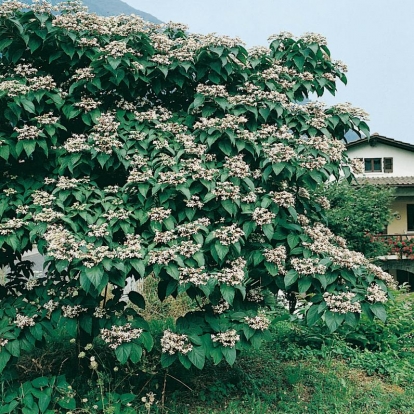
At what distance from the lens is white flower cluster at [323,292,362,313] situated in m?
3.48

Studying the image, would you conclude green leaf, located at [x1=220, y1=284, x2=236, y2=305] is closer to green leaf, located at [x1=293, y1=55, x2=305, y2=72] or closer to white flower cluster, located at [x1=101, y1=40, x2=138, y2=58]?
white flower cluster, located at [x1=101, y1=40, x2=138, y2=58]

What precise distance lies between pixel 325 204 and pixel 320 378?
6.03 feet

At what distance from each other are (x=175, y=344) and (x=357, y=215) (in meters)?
11.1

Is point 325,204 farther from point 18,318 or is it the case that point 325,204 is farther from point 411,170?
point 411,170

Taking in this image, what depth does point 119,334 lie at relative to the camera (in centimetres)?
356

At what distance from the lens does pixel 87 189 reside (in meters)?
3.94

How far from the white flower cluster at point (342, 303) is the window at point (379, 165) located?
19.0 metres

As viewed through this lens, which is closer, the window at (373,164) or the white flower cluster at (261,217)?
the white flower cluster at (261,217)

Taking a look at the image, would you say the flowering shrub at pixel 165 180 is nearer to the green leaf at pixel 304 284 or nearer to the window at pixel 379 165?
the green leaf at pixel 304 284

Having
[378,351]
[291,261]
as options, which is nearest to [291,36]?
[291,261]

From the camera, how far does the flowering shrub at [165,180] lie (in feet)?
11.7

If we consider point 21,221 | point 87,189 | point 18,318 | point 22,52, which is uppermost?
point 22,52

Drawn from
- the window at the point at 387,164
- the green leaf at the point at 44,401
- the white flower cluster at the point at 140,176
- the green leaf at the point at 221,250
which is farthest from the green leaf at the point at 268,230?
the window at the point at 387,164

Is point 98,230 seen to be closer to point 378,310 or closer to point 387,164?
point 378,310
